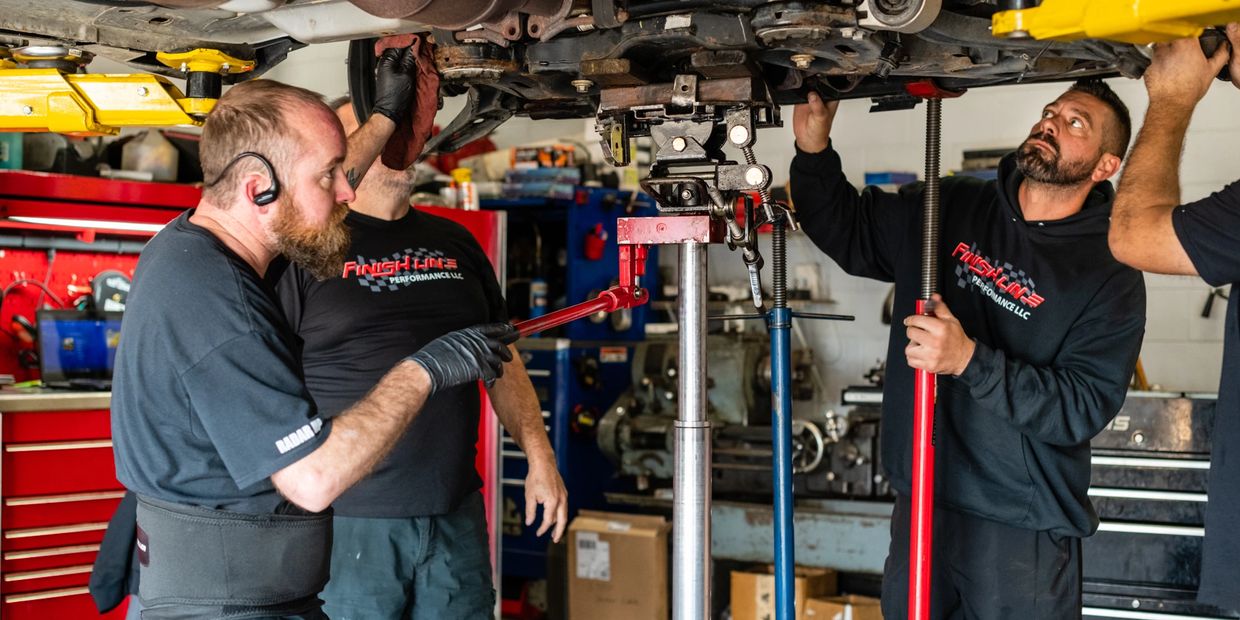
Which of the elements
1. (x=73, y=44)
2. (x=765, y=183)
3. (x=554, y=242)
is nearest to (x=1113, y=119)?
(x=765, y=183)

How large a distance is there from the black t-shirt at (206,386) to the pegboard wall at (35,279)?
98.9 inches

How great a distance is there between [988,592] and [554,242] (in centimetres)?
319

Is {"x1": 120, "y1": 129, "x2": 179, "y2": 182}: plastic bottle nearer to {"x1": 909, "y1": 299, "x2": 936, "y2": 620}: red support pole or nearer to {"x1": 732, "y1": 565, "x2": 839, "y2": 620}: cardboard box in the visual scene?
{"x1": 732, "y1": 565, "x2": 839, "y2": 620}: cardboard box

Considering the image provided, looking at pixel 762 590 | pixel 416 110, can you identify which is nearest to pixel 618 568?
pixel 762 590

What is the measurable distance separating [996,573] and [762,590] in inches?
67.7

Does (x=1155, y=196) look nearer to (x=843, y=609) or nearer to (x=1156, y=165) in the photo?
(x=1156, y=165)

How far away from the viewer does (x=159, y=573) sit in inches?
57.9

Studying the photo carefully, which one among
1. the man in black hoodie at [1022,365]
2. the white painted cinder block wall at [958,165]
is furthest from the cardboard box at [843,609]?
the man in black hoodie at [1022,365]

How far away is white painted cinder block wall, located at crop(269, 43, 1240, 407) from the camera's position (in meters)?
3.96

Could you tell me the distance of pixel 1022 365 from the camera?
2.00 metres

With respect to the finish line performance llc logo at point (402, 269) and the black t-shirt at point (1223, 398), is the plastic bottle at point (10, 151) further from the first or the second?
the black t-shirt at point (1223, 398)

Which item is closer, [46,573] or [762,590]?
[46,573]

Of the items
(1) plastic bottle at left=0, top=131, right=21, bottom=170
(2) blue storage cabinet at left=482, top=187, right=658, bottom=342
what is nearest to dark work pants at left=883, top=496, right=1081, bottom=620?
(2) blue storage cabinet at left=482, top=187, right=658, bottom=342

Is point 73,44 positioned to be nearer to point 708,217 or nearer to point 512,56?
point 512,56
